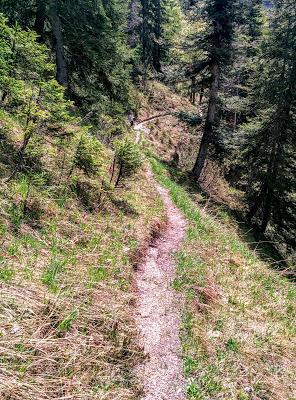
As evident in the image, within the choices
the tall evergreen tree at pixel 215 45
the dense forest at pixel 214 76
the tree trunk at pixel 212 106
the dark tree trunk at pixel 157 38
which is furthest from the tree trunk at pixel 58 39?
the dark tree trunk at pixel 157 38

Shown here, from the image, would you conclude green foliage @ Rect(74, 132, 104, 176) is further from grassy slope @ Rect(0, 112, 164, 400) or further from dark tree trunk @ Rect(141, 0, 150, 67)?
dark tree trunk @ Rect(141, 0, 150, 67)

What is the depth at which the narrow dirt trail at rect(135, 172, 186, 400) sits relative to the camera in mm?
4469

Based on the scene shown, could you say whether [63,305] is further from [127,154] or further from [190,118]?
[190,118]

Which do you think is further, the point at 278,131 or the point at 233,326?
the point at 278,131

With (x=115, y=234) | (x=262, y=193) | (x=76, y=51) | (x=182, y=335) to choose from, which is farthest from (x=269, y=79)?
(x=182, y=335)

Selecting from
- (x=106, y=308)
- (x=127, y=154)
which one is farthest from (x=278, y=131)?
(x=106, y=308)

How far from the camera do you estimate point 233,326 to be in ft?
20.3

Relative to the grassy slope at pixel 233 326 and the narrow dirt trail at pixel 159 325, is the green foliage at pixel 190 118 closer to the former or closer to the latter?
the grassy slope at pixel 233 326

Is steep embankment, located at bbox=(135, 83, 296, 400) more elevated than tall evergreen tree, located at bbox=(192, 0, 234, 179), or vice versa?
tall evergreen tree, located at bbox=(192, 0, 234, 179)

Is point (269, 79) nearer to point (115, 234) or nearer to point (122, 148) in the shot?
point (122, 148)

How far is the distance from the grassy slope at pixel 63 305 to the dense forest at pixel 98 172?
2cm

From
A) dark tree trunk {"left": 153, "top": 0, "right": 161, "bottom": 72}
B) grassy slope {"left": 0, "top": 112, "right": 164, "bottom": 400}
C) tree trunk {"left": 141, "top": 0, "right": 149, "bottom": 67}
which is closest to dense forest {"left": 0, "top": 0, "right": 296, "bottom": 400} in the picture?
grassy slope {"left": 0, "top": 112, "right": 164, "bottom": 400}

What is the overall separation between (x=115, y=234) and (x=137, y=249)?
607 millimetres

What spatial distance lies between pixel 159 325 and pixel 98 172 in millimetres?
4573
